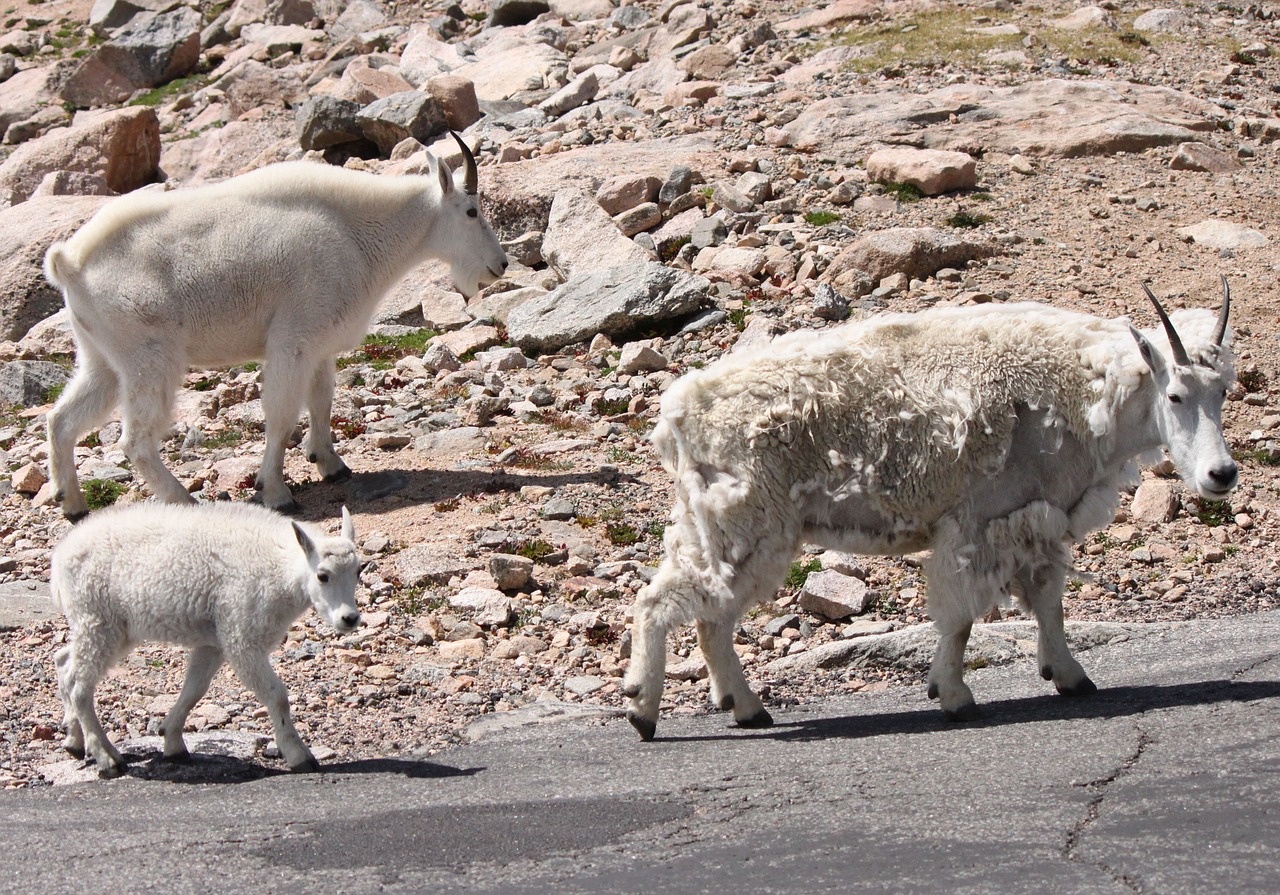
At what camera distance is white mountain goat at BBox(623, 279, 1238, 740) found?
6.86 metres

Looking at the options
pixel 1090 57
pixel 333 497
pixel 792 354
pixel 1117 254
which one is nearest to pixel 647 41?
pixel 1090 57

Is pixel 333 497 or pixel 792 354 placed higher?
pixel 792 354

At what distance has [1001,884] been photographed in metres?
4.75

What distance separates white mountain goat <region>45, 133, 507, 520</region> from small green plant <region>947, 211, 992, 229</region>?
21.9ft

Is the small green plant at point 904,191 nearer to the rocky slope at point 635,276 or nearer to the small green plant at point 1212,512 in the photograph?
the rocky slope at point 635,276

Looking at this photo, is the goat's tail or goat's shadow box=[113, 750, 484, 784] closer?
goat's shadow box=[113, 750, 484, 784]

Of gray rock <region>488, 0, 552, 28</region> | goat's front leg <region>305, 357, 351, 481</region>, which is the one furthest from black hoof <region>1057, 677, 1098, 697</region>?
gray rock <region>488, 0, 552, 28</region>

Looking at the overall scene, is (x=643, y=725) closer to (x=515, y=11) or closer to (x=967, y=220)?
(x=967, y=220)

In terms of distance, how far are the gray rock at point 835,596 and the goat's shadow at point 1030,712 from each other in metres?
1.83

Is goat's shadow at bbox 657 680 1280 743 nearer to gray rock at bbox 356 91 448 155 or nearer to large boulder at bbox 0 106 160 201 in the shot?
gray rock at bbox 356 91 448 155

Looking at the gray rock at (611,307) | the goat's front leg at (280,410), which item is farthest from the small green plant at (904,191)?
the goat's front leg at (280,410)

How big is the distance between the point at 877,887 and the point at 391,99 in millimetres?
21173

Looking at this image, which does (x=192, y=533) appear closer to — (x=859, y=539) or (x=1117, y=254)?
(x=859, y=539)

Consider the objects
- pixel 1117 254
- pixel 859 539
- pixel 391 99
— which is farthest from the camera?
pixel 391 99
